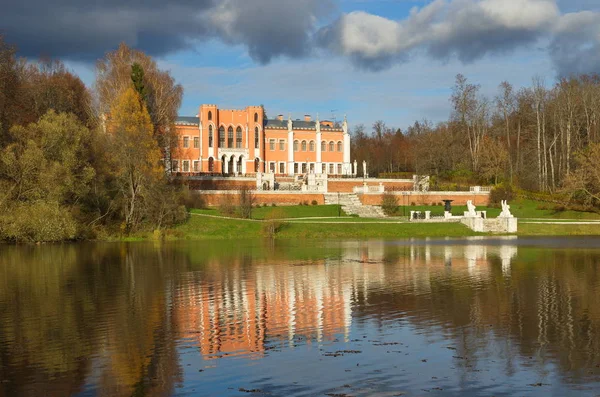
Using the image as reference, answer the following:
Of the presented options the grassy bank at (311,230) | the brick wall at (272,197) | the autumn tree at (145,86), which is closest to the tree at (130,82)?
the autumn tree at (145,86)

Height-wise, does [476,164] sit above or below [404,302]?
above

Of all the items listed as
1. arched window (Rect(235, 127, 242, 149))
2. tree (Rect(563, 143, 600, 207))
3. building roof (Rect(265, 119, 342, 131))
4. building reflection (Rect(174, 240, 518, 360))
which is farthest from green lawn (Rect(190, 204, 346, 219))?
building roof (Rect(265, 119, 342, 131))

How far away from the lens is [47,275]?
26.5 meters

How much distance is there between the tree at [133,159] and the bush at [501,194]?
3269cm

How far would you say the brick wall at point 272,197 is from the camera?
64.5m

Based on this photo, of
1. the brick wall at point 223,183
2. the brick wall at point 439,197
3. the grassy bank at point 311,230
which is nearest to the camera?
the grassy bank at point 311,230

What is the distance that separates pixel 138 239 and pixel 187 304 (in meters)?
30.2

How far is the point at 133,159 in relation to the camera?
165 ft

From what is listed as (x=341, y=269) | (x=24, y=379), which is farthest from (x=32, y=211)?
(x=24, y=379)

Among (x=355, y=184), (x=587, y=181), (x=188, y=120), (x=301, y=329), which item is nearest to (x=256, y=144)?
(x=188, y=120)

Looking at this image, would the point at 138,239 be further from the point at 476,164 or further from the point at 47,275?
the point at 476,164

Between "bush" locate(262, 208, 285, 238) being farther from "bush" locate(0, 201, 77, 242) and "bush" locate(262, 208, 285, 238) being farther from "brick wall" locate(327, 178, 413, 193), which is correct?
"brick wall" locate(327, 178, 413, 193)

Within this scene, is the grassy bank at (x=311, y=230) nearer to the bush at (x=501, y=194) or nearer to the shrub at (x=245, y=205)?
the shrub at (x=245, y=205)

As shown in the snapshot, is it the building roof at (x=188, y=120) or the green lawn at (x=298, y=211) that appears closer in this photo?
the green lawn at (x=298, y=211)
